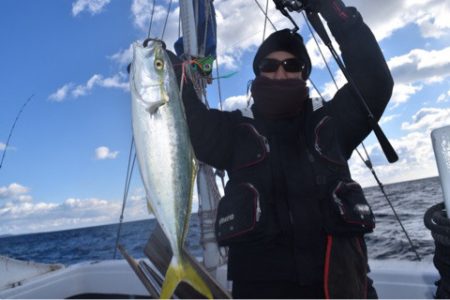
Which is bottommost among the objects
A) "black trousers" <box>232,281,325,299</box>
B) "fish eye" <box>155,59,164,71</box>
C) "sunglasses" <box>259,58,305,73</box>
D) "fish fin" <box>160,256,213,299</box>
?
"black trousers" <box>232,281,325,299</box>

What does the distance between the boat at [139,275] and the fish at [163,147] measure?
0.78 metres

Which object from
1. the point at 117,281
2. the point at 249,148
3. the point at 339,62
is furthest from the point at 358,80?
the point at 117,281

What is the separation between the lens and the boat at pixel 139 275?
3484 millimetres

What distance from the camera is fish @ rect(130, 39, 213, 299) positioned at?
1.84 metres

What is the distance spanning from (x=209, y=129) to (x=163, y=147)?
27.2 inches

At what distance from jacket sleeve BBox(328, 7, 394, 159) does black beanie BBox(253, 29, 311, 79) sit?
0.94 feet

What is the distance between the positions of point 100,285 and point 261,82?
14.0ft

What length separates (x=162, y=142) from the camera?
186cm

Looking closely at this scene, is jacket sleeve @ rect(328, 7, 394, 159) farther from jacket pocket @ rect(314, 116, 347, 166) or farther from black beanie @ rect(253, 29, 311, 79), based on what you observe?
black beanie @ rect(253, 29, 311, 79)

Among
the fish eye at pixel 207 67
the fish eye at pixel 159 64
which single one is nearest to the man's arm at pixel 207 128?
the fish eye at pixel 159 64

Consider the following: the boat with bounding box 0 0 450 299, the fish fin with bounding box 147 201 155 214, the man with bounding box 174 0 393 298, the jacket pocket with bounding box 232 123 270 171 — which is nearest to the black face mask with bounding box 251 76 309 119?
the man with bounding box 174 0 393 298

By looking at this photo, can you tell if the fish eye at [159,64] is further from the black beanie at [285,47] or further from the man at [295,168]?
the black beanie at [285,47]

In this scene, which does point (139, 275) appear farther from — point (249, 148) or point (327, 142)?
point (327, 142)

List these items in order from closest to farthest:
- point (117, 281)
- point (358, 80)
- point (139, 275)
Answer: point (358, 80) → point (139, 275) → point (117, 281)
